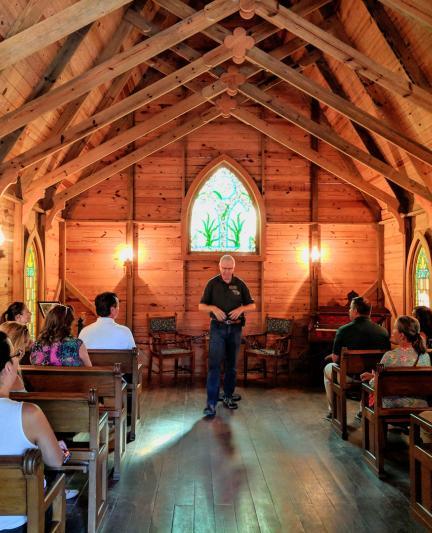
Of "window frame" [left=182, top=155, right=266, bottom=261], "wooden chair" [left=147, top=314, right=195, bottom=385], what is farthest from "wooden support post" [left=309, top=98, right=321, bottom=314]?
"wooden chair" [left=147, top=314, right=195, bottom=385]

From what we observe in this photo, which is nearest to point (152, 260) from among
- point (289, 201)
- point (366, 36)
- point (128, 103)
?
point (289, 201)

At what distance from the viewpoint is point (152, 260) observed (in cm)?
835

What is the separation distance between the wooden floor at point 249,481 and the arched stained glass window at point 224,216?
12.0 feet

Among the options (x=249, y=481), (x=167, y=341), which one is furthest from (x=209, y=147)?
(x=249, y=481)

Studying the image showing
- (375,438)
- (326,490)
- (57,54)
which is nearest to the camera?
(326,490)

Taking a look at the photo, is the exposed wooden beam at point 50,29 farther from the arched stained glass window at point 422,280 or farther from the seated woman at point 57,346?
the arched stained glass window at point 422,280

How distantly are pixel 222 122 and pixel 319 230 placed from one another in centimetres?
252

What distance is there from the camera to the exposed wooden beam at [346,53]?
4680mm

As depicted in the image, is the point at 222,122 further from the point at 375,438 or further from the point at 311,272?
the point at 375,438

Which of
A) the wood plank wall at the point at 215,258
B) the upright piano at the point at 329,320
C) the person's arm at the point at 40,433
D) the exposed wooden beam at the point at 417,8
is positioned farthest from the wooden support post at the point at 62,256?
the person's arm at the point at 40,433

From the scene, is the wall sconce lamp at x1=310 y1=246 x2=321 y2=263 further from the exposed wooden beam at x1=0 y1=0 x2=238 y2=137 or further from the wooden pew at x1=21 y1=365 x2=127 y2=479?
the wooden pew at x1=21 y1=365 x2=127 y2=479

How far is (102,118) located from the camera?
5.59 metres

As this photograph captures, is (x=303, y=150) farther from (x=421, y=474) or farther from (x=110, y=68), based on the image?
(x=421, y=474)

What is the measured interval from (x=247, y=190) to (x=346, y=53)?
12.7ft
